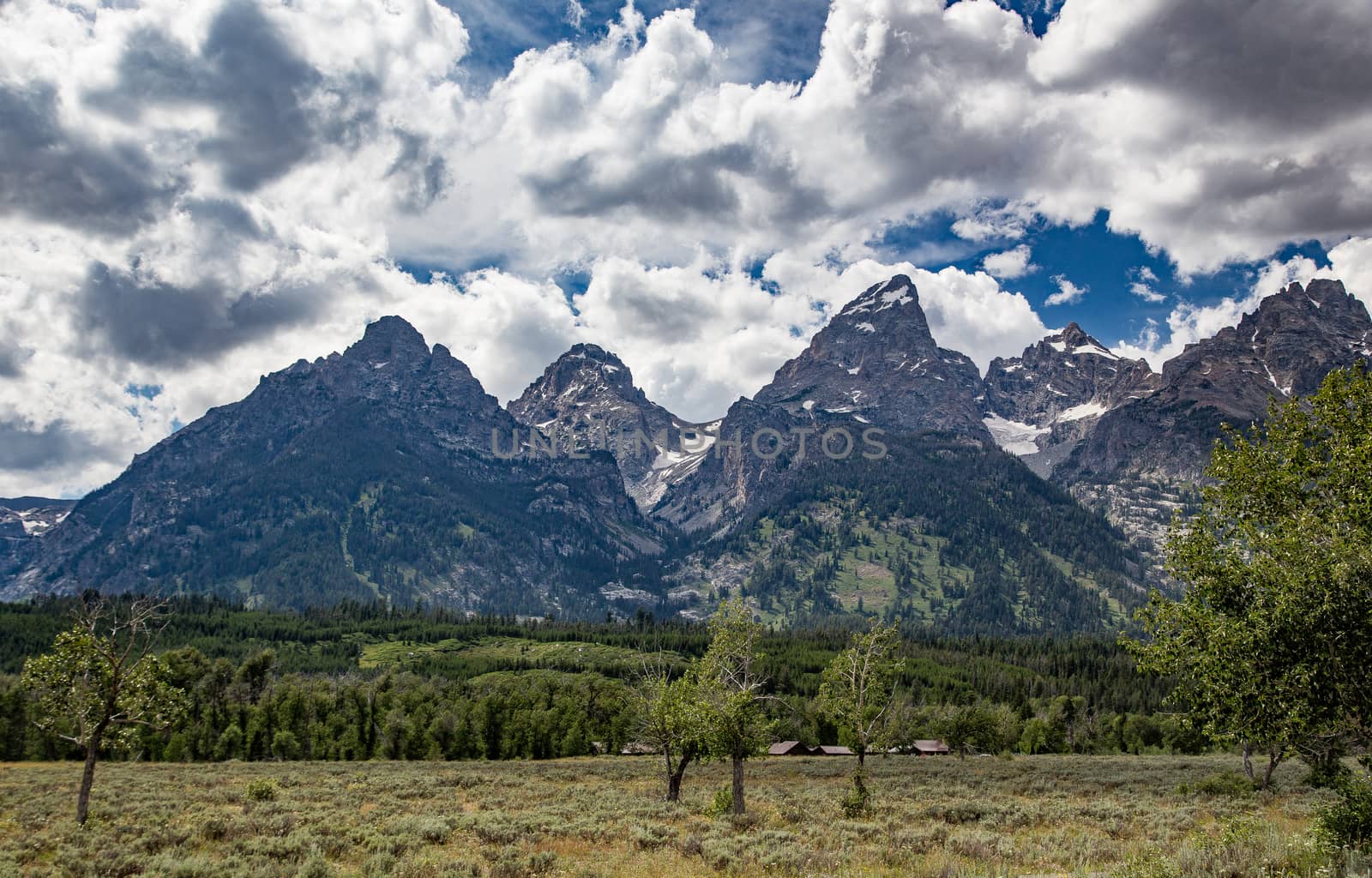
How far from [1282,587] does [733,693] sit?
81.2ft

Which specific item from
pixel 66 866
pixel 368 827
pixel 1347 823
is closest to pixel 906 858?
pixel 1347 823

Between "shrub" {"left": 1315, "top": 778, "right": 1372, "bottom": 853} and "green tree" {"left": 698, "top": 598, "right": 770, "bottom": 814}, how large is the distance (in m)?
20.6

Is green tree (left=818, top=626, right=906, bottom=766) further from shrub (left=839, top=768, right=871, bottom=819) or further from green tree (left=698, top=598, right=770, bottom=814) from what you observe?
green tree (left=698, top=598, right=770, bottom=814)

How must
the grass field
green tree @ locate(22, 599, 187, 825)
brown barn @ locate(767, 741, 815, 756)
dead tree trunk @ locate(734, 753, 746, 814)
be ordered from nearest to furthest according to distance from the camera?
the grass field → green tree @ locate(22, 599, 187, 825) → dead tree trunk @ locate(734, 753, 746, 814) → brown barn @ locate(767, 741, 815, 756)

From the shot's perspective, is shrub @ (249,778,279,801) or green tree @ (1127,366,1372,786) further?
shrub @ (249,778,279,801)

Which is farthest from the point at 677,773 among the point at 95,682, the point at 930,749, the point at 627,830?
the point at 930,749

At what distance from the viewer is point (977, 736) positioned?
115m

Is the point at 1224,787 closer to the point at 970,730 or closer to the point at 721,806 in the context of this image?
the point at 721,806

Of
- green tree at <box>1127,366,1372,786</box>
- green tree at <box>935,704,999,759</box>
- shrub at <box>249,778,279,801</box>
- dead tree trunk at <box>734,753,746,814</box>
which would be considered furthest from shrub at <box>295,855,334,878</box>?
green tree at <box>935,704,999,759</box>

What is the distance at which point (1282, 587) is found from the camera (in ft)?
55.1

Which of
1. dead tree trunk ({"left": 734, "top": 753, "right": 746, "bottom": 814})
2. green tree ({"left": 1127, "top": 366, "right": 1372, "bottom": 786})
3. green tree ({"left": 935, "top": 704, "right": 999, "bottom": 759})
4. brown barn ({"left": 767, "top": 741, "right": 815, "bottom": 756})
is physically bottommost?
brown barn ({"left": 767, "top": 741, "right": 815, "bottom": 756})

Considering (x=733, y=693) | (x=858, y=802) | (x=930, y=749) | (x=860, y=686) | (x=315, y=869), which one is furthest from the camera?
(x=930, y=749)

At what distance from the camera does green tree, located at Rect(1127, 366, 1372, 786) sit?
16156 mm

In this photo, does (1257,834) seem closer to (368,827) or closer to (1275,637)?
(1275,637)
